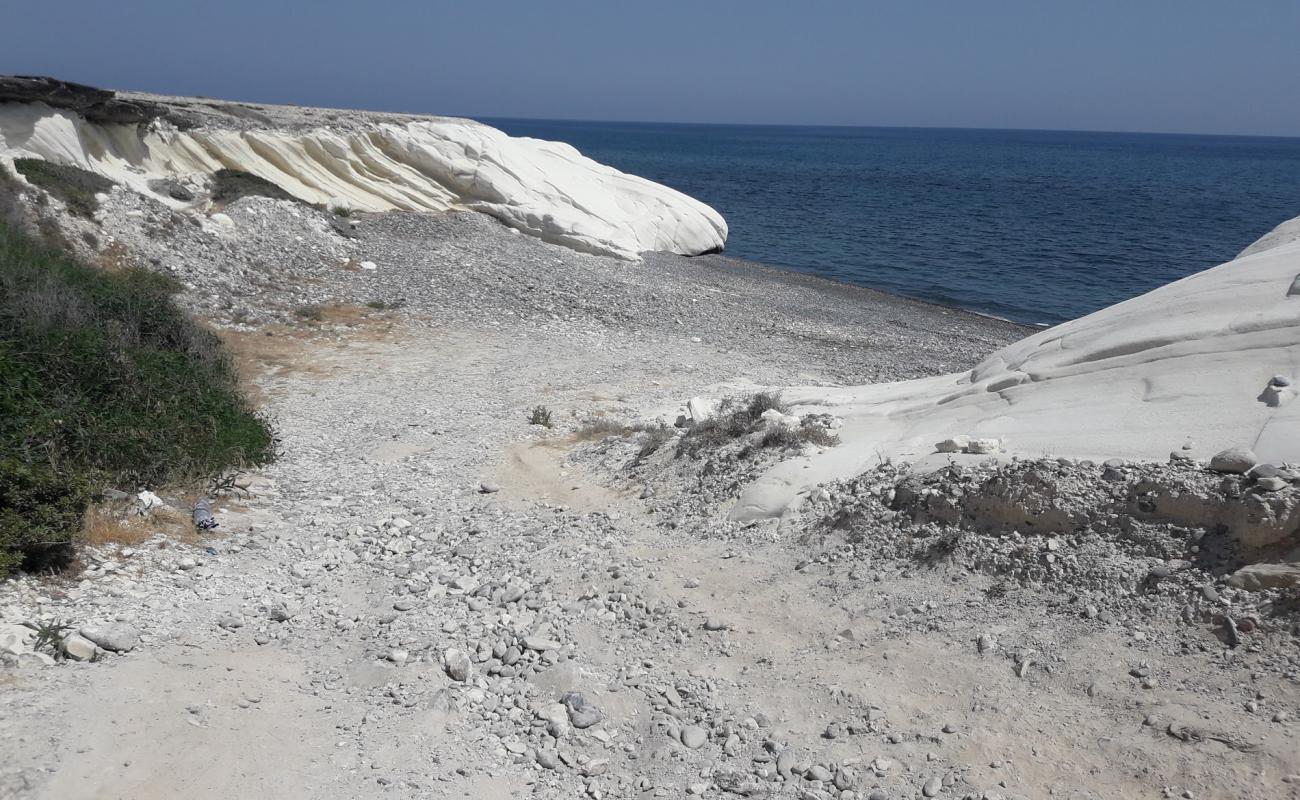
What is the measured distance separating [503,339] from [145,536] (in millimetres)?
9883

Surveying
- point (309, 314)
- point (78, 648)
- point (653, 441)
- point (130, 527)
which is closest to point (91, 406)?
point (130, 527)

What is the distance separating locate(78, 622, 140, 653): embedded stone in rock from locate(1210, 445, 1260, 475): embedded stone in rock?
7.12m

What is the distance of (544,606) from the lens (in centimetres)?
732

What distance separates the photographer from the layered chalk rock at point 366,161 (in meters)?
20.0

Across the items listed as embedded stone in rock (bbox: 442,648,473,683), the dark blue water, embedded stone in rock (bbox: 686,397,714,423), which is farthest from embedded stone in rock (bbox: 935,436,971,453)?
the dark blue water

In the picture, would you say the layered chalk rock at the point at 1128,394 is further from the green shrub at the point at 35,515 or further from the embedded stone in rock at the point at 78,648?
the green shrub at the point at 35,515

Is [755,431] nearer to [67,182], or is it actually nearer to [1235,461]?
[1235,461]

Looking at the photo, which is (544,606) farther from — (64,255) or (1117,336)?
(64,255)

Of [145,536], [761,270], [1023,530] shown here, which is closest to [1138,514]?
[1023,530]

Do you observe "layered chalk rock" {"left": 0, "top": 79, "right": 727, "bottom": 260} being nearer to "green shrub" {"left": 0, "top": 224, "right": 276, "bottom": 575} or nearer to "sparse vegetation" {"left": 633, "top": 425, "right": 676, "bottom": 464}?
"green shrub" {"left": 0, "top": 224, "right": 276, "bottom": 575}

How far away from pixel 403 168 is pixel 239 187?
6.05 metres

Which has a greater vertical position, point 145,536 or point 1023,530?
point 1023,530

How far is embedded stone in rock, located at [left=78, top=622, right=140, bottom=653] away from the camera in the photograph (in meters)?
→ 6.12

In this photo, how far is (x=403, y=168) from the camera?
1061 inches
